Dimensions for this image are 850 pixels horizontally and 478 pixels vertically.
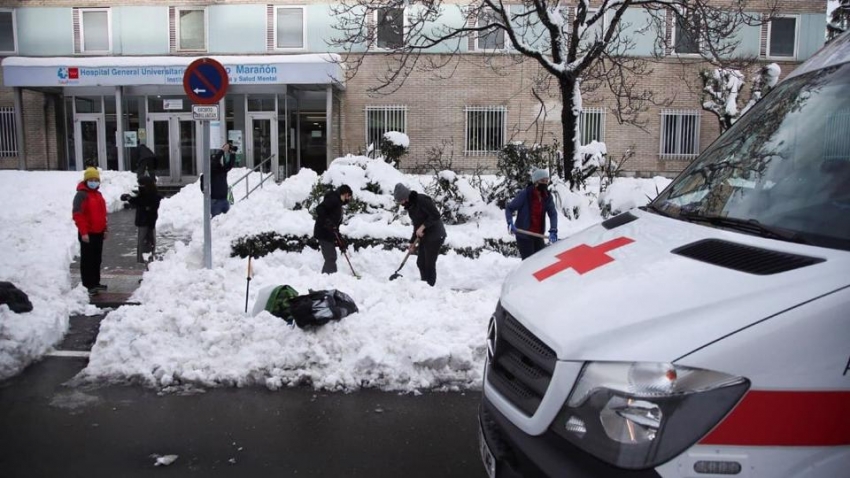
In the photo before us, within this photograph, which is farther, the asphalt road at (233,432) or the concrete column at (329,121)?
the concrete column at (329,121)

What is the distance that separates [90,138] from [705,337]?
25508mm


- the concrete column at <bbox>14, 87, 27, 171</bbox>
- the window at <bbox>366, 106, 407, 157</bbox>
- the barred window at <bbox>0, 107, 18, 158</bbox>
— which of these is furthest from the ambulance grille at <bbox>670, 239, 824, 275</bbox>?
the barred window at <bbox>0, 107, 18, 158</bbox>

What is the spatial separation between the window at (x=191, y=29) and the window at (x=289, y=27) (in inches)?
108

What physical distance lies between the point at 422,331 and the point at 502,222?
245 inches

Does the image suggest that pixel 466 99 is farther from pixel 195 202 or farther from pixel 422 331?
pixel 422 331

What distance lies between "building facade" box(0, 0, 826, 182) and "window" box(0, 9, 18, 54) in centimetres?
8

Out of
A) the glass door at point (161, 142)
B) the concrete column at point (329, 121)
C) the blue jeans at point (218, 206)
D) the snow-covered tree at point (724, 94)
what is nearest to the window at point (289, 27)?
the concrete column at point (329, 121)

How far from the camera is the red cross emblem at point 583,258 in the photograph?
2.64 m

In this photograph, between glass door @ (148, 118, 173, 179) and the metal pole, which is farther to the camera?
glass door @ (148, 118, 173, 179)

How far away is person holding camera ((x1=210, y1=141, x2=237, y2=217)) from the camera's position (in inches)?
461

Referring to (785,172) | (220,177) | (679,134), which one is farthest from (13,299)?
(679,134)

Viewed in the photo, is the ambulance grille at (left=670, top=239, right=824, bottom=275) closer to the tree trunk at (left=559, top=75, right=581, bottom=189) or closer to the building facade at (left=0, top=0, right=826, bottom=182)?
the tree trunk at (left=559, top=75, right=581, bottom=189)

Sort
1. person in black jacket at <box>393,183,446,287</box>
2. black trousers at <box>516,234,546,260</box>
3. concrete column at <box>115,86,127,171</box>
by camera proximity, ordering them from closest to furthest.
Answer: person in black jacket at <box>393,183,446,287</box> < black trousers at <box>516,234,546,260</box> < concrete column at <box>115,86,127,171</box>

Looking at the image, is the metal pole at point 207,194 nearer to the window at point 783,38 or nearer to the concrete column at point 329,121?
the concrete column at point 329,121
